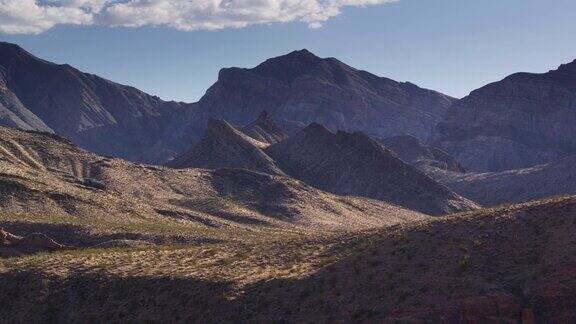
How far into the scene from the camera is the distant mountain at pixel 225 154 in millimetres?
147250

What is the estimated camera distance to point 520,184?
164 m

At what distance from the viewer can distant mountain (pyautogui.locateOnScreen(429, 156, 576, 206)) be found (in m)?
153

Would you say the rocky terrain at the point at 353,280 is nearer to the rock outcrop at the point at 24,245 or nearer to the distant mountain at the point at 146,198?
the rock outcrop at the point at 24,245

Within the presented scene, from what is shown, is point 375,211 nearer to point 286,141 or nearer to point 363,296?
point 286,141

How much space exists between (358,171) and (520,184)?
45.4 m

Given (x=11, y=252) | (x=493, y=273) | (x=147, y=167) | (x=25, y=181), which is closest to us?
(x=493, y=273)

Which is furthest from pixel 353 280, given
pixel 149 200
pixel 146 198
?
pixel 146 198

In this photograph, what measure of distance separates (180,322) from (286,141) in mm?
145238

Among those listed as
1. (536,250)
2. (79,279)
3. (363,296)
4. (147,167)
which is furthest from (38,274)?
(147,167)

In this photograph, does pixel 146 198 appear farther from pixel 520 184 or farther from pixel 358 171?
pixel 520 184

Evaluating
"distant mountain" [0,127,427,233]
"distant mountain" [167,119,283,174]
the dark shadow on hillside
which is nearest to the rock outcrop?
the dark shadow on hillside

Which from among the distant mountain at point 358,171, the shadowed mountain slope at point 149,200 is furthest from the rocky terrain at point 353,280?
the distant mountain at point 358,171

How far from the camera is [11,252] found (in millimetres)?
40594

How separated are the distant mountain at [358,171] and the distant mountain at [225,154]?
663 cm
